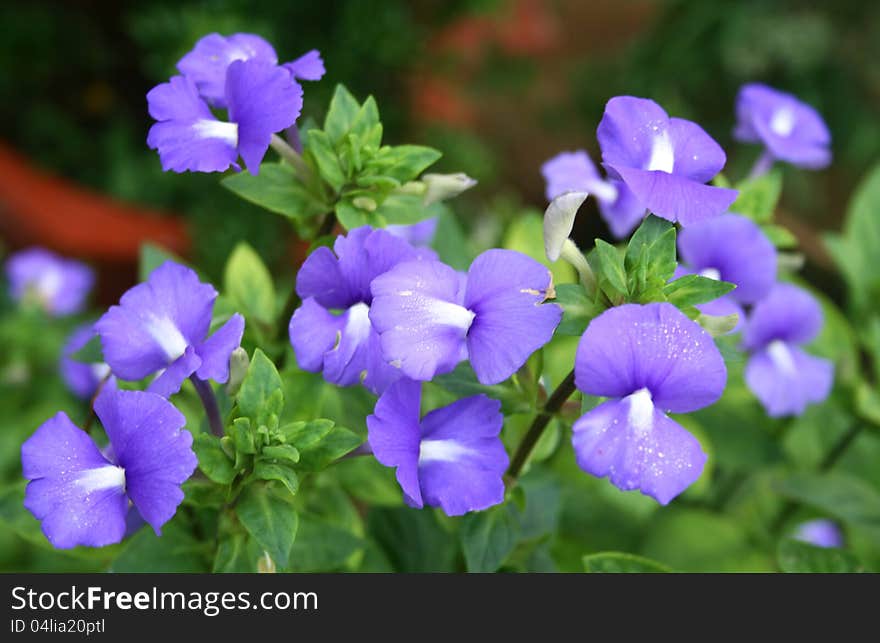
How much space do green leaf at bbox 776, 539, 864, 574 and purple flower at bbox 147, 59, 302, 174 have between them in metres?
0.59

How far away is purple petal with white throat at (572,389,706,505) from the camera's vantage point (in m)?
0.57

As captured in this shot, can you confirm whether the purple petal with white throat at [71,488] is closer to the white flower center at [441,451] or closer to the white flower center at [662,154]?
the white flower center at [441,451]

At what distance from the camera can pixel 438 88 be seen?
2.36m

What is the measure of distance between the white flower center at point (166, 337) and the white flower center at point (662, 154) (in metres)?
0.35

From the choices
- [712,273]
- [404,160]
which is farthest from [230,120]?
[712,273]

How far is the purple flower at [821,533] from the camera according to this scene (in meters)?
1.15

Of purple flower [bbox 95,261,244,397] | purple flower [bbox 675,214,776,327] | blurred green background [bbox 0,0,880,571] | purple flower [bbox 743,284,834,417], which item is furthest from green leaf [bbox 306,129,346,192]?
blurred green background [bbox 0,0,880,571]

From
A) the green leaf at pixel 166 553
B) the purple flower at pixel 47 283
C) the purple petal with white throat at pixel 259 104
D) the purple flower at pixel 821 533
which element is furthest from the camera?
the purple flower at pixel 47 283

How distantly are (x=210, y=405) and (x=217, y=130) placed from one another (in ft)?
0.66

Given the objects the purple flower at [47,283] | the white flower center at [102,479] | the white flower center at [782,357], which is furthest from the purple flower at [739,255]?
the purple flower at [47,283]

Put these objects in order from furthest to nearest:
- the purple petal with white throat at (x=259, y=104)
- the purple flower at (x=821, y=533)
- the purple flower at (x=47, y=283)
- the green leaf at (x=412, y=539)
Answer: the purple flower at (x=47, y=283) < the purple flower at (x=821, y=533) < the green leaf at (x=412, y=539) < the purple petal with white throat at (x=259, y=104)

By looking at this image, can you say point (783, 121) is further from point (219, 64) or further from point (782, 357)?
point (219, 64)

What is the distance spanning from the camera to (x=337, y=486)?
92 cm
